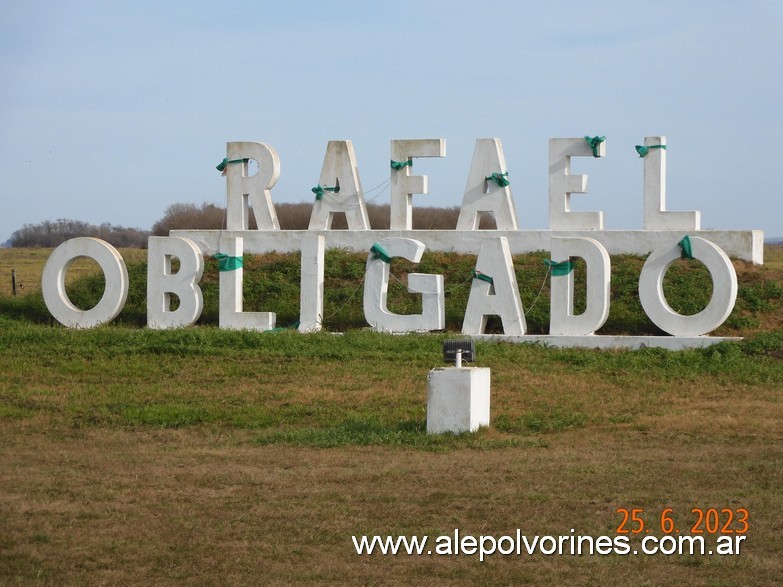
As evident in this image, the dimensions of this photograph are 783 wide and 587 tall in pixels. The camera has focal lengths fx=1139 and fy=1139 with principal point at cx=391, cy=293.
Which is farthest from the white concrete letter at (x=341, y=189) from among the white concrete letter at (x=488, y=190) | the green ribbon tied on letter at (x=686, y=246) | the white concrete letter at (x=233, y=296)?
the green ribbon tied on letter at (x=686, y=246)

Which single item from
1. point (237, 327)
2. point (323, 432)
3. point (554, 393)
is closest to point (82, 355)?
point (237, 327)

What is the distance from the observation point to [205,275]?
24688mm

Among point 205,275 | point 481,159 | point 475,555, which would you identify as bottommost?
point 475,555

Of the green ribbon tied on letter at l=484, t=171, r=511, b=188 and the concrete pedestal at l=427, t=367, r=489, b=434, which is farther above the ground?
the green ribbon tied on letter at l=484, t=171, r=511, b=188

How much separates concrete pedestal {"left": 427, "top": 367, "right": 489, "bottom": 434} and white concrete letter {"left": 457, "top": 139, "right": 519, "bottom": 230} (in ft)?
28.6

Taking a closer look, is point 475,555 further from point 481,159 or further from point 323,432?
point 481,159

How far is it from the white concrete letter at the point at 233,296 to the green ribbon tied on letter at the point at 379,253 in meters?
2.32

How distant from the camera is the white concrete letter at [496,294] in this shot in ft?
66.7

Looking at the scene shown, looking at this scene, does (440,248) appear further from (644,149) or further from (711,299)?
(711,299)

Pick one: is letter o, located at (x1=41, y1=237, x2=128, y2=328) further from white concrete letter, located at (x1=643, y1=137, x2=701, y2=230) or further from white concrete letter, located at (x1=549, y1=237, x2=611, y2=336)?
white concrete letter, located at (x1=643, y1=137, x2=701, y2=230)

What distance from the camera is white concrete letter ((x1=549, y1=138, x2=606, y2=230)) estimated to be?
21812mm

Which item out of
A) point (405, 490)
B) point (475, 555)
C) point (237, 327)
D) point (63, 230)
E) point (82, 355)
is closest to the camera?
point (475, 555)

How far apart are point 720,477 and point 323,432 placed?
207 inches

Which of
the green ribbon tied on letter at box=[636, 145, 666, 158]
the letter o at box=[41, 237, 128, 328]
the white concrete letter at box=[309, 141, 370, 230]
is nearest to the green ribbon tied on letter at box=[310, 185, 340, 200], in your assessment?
the white concrete letter at box=[309, 141, 370, 230]
